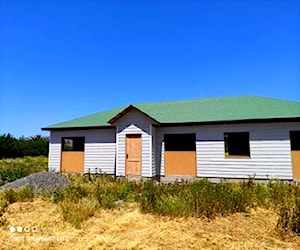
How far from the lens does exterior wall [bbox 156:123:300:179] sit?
41.7ft

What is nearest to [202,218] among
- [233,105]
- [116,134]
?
[116,134]

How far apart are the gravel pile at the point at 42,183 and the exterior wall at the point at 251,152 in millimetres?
5859

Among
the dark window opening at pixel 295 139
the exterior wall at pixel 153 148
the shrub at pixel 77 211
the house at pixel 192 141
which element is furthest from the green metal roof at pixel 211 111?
the shrub at pixel 77 211

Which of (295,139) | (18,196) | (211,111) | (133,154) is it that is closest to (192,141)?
(211,111)

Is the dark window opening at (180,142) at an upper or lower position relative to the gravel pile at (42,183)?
upper

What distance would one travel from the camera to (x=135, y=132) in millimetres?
14875

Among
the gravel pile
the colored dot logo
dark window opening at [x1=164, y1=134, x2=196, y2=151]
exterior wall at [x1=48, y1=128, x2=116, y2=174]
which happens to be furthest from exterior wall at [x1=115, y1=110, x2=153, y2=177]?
the colored dot logo

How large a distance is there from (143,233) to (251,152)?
941 centimetres

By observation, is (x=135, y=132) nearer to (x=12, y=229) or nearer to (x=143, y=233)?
(x=12, y=229)

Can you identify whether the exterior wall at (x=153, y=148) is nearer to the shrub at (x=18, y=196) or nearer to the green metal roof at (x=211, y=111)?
the green metal roof at (x=211, y=111)

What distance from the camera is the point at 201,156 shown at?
46.8 ft

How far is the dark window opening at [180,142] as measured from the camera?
49.3 ft

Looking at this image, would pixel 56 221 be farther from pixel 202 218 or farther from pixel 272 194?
pixel 272 194

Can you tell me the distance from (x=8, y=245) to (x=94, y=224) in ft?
6.23
